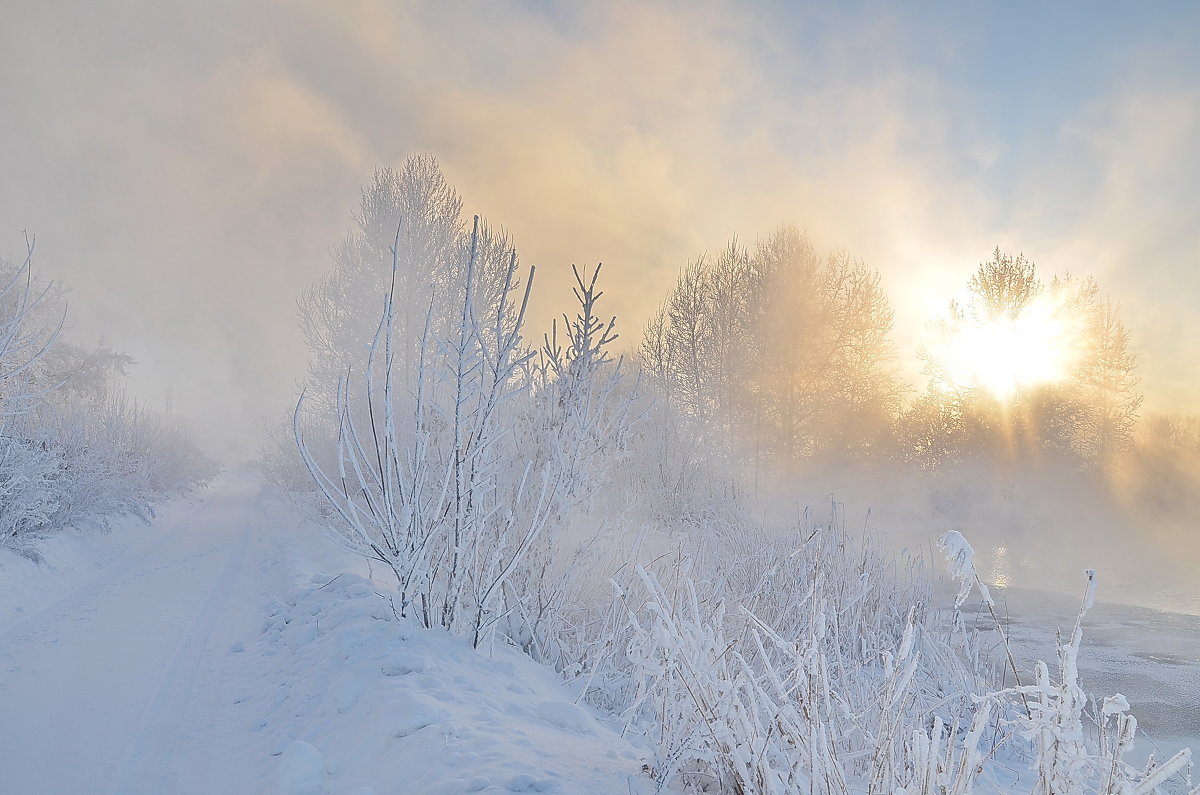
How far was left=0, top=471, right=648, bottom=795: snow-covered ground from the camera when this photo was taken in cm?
243

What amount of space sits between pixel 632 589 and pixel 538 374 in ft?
5.90

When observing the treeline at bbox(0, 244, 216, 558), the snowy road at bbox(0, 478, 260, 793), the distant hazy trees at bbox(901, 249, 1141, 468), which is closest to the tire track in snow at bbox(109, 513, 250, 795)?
the snowy road at bbox(0, 478, 260, 793)

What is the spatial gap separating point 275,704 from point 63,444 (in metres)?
8.72

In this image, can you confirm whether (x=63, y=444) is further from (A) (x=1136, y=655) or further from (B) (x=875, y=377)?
(B) (x=875, y=377)

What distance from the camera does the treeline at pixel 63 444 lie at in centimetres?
716

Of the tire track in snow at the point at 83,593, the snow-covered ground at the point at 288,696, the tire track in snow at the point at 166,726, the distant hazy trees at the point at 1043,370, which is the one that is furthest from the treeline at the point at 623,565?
the distant hazy trees at the point at 1043,370

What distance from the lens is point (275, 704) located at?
356cm

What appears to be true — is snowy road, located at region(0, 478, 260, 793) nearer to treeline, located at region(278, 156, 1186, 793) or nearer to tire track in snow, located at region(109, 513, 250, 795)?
tire track in snow, located at region(109, 513, 250, 795)

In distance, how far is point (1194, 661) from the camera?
6.72 m

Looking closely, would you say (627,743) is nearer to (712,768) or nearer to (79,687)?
(712,768)

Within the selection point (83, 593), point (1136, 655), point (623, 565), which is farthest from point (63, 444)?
point (1136, 655)

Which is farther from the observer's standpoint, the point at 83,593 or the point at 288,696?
the point at 83,593

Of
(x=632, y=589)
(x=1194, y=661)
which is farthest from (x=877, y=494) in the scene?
(x=632, y=589)

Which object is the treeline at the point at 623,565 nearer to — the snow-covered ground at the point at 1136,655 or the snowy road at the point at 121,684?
the snow-covered ground at the point at 1136,655
